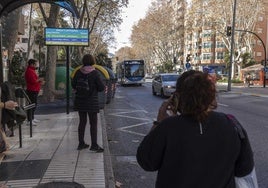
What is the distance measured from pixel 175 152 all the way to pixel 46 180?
11.8 feet

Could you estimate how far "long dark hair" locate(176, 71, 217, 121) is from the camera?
2.70 metres

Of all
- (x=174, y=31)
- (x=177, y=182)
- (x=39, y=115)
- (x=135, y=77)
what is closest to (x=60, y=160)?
(x=177, y=182)

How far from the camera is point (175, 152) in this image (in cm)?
270

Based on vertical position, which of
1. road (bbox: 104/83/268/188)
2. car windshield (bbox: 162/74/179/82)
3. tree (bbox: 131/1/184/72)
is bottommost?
road (bbox: 104/83/268/188)

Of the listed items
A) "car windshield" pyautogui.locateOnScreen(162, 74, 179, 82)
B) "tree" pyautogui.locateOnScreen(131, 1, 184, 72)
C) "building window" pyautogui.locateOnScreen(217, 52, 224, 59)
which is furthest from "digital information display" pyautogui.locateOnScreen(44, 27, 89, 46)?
"building window" pyautogui.locateOnScreen(217, 52, 224, 59)

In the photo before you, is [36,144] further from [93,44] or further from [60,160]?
[93,44]

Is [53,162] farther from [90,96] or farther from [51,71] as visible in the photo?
[51,71]

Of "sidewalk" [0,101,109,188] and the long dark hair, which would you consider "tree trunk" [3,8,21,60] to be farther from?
the long dark hair

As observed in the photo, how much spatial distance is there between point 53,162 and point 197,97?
4725mm

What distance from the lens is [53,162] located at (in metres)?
7.05

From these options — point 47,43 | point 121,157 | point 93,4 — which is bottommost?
point 121,157

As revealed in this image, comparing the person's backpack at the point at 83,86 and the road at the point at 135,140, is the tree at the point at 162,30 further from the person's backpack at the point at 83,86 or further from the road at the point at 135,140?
the person's backpack at the point at 83,86

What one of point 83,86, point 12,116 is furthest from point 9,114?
point 83,86

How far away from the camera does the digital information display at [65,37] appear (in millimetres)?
14095
